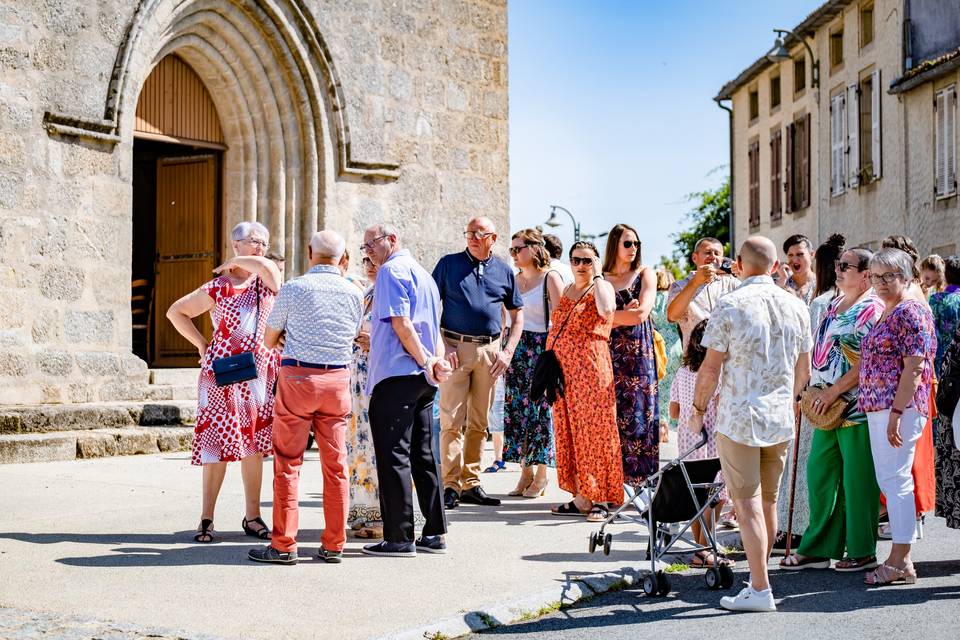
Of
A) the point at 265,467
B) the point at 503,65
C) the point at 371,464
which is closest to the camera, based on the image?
the point at 371,464

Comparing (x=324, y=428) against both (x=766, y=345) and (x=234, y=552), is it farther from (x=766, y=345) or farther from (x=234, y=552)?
(x=766, y=345)

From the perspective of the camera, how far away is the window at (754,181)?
3716cm

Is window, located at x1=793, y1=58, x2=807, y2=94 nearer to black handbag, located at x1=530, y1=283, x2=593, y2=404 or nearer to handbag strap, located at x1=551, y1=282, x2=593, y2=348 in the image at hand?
handbag strap, located at x1=551, y1=282, x2=593, y2=348

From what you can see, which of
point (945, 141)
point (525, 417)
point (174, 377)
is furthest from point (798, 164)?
point (525, 417)

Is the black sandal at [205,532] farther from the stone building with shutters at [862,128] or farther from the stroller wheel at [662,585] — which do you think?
the stone building with shutters at [862,128]

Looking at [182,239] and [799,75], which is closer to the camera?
[182,239]

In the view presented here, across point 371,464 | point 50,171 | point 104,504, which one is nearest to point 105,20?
point 50,171

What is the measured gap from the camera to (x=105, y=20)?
37.5 feet

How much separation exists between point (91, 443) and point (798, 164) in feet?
86.8

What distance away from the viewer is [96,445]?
34.7ft

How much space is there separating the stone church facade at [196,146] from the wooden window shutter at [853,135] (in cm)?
1589

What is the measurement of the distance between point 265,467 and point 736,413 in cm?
566

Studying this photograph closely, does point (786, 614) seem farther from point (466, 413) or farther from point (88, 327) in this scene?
point (88, 327)

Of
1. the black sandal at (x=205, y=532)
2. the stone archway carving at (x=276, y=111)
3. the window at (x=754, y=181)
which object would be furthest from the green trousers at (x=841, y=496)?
the window at (x=754, y=181)
